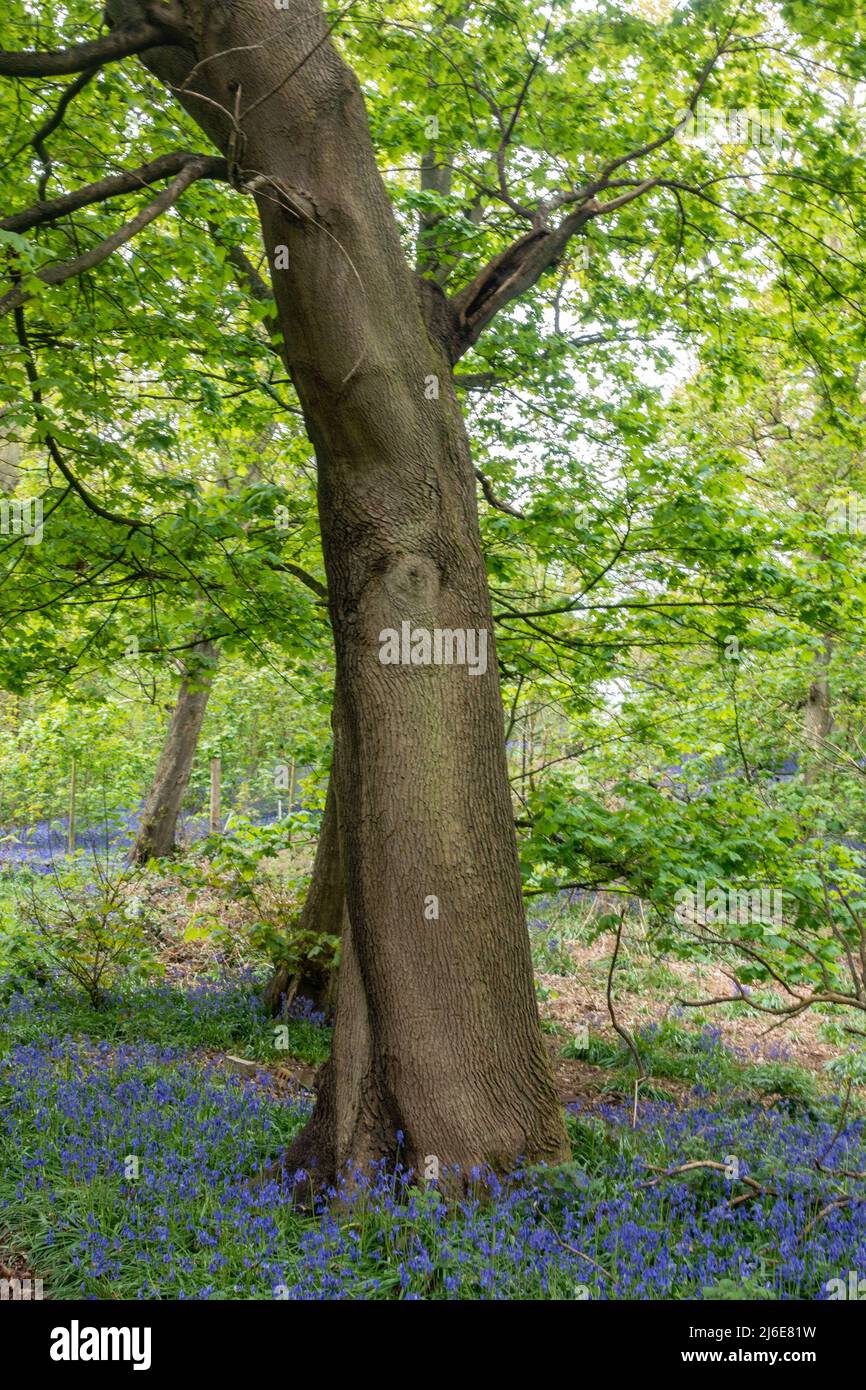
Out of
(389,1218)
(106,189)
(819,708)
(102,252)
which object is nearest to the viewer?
(389,1218)

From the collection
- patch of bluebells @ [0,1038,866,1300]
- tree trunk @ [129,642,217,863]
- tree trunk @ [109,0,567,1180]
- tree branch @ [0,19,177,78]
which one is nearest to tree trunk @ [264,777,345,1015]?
patch of bluebells @ [0,1038,866,1300]

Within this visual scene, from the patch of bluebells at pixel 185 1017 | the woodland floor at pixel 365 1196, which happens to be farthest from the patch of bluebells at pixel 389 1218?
the patch of bluebells at pixel 185 1017

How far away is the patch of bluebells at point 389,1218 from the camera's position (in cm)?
319

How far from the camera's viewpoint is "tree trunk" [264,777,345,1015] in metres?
7.77

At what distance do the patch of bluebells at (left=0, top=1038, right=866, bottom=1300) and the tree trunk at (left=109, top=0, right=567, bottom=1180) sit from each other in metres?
0.30

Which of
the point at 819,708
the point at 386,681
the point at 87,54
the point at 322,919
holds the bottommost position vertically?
the point at 322,919

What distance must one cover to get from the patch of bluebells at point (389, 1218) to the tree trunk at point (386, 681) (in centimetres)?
30

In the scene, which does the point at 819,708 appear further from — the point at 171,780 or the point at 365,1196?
the point at 365,1196

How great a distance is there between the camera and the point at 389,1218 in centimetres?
345

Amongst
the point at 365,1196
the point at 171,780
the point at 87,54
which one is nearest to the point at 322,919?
the point at 365,1196

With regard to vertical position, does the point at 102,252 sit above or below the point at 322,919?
above

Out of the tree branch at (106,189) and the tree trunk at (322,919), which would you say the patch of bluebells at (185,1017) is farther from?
the tree branch at (106,189)

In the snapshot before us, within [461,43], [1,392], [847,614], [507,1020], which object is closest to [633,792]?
[847,614]

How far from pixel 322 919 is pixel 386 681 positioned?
14.2 feet
